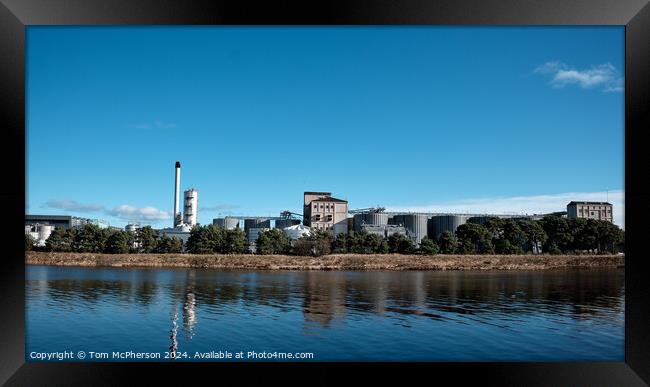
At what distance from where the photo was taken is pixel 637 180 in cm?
584

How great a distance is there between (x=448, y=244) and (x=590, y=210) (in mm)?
24608

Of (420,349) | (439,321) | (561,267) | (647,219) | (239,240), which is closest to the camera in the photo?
(647,219)

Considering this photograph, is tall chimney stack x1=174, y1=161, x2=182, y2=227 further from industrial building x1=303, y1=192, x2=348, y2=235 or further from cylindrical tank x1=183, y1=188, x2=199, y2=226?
industrial building x1=303, y1=192, x2=348, y2=235

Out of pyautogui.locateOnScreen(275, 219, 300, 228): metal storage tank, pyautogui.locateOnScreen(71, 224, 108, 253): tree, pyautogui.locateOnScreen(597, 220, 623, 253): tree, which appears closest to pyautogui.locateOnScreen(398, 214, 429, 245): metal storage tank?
pyautogui.locateOnScreen(275, 219, 300, 228): metal storage tank

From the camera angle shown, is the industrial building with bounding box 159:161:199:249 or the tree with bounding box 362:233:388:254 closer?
the tree with bounding box 362:233:388:254

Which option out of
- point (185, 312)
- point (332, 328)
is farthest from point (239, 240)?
point (332, 328)

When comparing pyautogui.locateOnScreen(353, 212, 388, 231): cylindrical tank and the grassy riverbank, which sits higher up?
pyautogui.locateOnScreen(353, 212, 388, 231): cylindrical tank

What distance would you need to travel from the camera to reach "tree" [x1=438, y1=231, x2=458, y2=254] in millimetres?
45406

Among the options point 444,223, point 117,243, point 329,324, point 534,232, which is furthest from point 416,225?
point 329,324

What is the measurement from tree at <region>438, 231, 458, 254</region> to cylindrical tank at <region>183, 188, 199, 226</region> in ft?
118
